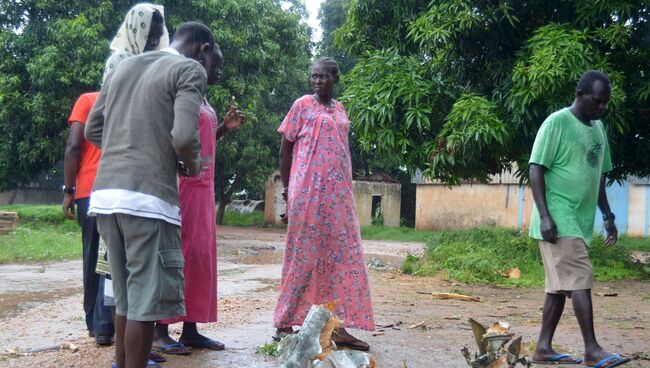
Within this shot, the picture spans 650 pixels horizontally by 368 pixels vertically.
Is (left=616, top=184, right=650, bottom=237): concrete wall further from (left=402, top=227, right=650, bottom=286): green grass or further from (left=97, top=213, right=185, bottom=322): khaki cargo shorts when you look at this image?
(left=97, top=213, right=185, bottom=322): khaki cargo shorts

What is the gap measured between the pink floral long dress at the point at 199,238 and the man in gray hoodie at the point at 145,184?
100 cm

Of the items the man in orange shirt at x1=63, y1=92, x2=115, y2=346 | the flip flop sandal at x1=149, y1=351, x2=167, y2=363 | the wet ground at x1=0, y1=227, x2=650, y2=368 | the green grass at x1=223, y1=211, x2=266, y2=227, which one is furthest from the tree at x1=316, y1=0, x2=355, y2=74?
the flip flop sandal at x1=149, y1=351, x2=167, y2=363

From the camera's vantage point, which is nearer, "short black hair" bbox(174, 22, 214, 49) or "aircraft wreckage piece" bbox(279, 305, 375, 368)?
"aircraft wreckage piece" bbox(279, 305, 375, 368)

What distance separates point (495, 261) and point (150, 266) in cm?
833

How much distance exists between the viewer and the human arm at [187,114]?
311 cm

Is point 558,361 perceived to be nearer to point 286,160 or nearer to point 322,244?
point 322,244

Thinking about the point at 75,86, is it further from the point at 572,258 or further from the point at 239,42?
the point at 572,258

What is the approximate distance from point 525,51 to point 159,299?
8461 millimetres

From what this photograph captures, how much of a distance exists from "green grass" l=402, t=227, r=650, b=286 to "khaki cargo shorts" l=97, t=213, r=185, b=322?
7.48m

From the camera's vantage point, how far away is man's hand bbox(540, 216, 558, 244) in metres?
4.32

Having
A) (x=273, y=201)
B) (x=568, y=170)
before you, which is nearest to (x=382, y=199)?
A: (x=273, y=201)

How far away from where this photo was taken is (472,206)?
2812cm

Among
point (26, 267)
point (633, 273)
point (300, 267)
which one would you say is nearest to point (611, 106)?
point (633, 273)

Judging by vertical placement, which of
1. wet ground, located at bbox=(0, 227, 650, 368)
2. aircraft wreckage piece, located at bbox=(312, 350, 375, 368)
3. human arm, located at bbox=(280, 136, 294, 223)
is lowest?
wet ground, located at bbox=(0, 227, 650, 368)
